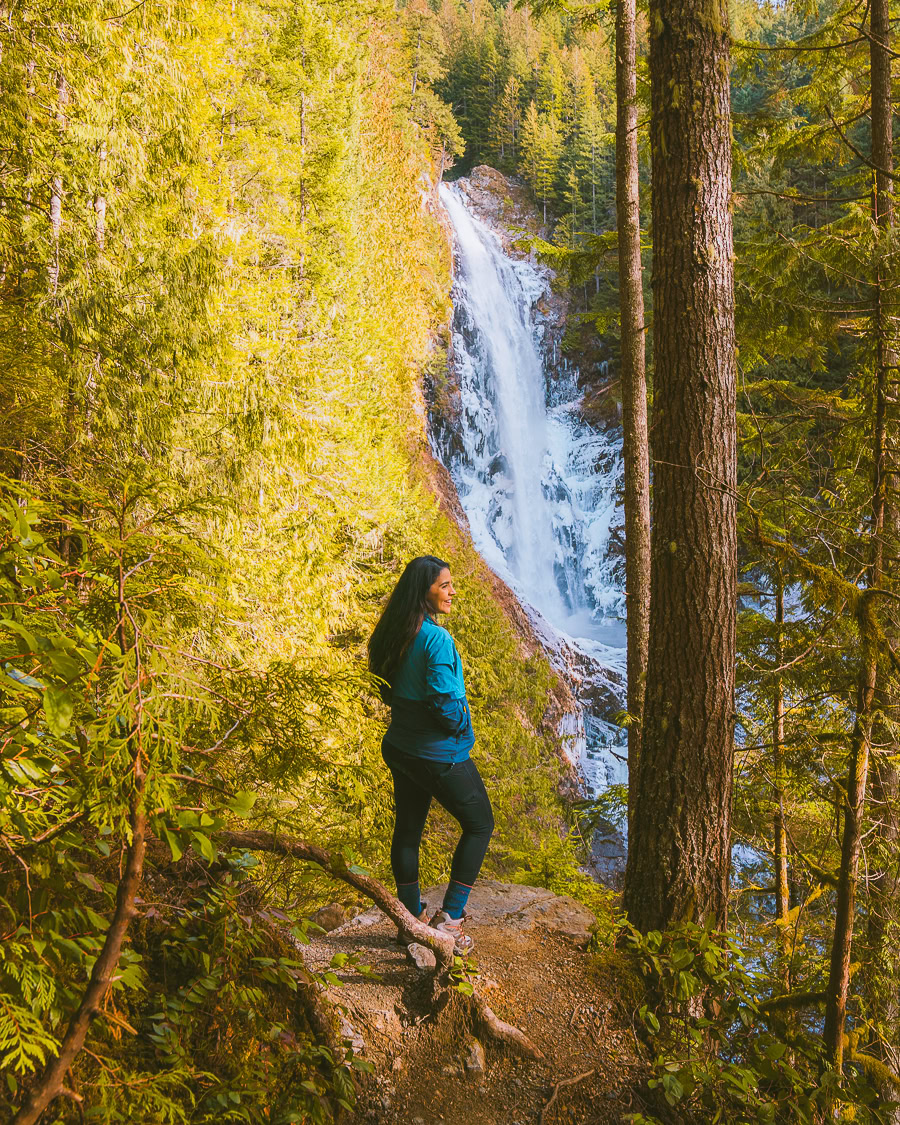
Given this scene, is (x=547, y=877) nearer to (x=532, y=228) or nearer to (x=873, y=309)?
(x=873, y=309)

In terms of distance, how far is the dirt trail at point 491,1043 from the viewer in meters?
2.39

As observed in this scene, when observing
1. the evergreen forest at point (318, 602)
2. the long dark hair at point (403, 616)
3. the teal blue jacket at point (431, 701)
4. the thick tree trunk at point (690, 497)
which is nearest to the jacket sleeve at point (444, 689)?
the teal blue jacket at point (431, 701)

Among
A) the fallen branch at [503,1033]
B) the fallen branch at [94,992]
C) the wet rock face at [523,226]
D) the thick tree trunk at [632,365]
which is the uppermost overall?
the wet rock face at [523,226]

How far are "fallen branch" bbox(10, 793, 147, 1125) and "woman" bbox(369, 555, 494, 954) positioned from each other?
1714mm

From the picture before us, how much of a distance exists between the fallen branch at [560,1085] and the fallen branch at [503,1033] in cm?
12

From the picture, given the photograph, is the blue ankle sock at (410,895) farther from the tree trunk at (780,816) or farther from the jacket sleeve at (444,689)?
the tree trunk at (780,816)

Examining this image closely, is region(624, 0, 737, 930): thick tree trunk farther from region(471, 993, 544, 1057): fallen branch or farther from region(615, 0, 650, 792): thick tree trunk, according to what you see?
region(615, 0, 650, 792): thick tree trunk

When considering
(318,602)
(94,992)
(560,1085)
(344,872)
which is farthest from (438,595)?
(318,602)

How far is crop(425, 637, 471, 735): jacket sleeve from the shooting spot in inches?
118

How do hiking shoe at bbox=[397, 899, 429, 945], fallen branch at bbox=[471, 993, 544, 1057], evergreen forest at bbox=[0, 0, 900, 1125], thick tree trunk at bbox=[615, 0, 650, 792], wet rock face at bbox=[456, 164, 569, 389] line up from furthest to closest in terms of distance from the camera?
wet rock face at bbox=[456, 164, 569, 389]
thick tree trunk at bbox=[615, 0, 650, 792]
hiking shoe at bbox=[397, 899, 429, 945]
fallen branch at bbox=[471, 993, 544, 1057]
evergreen forest at bbox=[0, 0, 900, 1125]

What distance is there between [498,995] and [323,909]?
135 centimetres

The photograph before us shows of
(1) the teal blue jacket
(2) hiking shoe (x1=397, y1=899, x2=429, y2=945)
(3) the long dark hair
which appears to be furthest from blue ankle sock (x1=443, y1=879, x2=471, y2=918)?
(3) the long dark hair

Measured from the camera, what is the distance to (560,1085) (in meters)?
2.52

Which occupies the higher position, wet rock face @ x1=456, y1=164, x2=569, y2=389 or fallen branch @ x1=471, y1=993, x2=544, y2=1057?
wet rock face @ x1=456, y1=164, x2=569, y2=389
